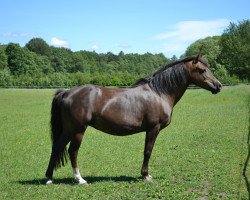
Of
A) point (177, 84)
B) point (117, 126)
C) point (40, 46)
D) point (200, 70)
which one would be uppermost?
point (40, 46)

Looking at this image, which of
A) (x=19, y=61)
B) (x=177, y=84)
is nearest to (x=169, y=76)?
(x=177, y=84)

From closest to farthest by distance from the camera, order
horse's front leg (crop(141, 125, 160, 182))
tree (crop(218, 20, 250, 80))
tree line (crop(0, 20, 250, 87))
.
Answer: horse's front leg (crop(141, 125, 160, 182)), tree (crop(218, 20, 250, 80)), tree line (crop(0, 20, 250, 87))

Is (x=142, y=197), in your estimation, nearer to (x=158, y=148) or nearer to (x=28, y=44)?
(x=158, y=148)

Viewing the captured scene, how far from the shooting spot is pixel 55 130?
8211mm

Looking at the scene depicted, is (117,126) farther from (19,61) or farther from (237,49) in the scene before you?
(19,61)

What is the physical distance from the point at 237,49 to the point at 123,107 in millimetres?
67520

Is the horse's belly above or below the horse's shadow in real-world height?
above

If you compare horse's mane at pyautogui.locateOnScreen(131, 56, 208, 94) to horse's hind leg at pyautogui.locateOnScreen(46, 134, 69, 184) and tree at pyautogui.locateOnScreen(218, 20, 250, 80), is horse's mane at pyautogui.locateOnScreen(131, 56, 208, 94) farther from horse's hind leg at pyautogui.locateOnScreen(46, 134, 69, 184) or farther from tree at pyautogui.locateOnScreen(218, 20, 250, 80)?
tree at pyautogui.locateOnScreen(218, 20, 250, 80)

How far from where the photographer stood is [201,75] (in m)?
8.48

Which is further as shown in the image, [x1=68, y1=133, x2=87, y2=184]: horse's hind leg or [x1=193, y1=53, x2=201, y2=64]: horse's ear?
[x1=193, y1=53, x2=201, y2=64]: horse's ear

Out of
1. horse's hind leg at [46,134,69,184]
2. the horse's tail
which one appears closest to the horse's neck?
the horse's tail

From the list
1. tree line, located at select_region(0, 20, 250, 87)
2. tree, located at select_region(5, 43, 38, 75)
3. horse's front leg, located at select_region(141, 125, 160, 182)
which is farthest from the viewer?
tree, located at select_region(5, 43, 38, 75)

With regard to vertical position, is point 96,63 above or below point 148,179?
above

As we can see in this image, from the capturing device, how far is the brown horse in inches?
310
